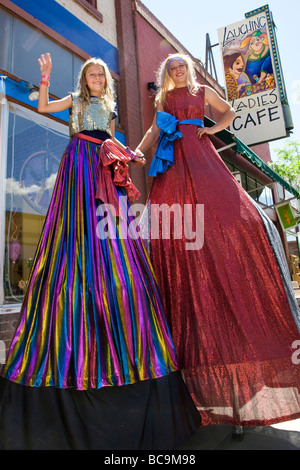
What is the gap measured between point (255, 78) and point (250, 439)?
7.70 m

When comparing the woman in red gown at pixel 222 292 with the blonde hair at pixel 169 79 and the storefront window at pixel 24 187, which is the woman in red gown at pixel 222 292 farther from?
the storefront window at pixel 24 187

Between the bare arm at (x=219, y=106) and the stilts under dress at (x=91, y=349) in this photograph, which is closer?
the stilts under dress at (x=91, y=349)

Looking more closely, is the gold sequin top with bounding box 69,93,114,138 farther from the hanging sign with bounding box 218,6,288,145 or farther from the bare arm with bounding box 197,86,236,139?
the hanging sign with bounding box 218,6,288,145

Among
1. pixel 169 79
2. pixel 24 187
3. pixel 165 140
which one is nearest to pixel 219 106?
pixel 169 79

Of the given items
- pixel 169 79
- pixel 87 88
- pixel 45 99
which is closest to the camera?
pixel 45 99

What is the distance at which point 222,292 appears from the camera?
1.78 metres

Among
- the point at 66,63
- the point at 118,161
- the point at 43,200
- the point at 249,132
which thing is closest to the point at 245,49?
the point at 249,132

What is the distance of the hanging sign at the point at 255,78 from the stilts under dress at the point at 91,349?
6571mm

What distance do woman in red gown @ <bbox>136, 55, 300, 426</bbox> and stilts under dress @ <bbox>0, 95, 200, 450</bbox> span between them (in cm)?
16

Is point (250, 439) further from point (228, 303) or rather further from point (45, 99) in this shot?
point (45, 99)

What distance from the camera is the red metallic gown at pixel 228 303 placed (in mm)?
1591

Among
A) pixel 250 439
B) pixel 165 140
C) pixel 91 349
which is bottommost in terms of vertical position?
pixel 250 439

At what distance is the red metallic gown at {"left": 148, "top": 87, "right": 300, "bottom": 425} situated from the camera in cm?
159

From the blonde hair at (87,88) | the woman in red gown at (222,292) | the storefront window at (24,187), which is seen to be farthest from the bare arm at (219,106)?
the storefront window at (24,187)
